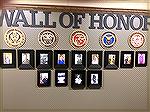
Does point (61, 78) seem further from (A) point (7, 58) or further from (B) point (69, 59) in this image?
(A) point (7, 58)

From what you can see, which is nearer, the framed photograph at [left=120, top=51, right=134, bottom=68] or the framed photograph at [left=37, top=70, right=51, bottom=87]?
the framed photograph at [left=37, top=70, right=51, bottom=87]

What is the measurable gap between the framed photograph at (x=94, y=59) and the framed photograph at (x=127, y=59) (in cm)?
37

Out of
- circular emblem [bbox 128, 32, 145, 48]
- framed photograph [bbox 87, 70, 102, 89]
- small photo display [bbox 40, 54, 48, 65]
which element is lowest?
framed photograph [bbox 87, 70, 102, 89]

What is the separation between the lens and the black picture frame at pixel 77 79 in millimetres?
3465

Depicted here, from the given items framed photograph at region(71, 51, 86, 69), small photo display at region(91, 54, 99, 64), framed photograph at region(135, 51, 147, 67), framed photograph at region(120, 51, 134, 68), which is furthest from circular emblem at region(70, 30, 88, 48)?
framed photograph at region(135, 51, 147, 67)

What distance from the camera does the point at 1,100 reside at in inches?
132

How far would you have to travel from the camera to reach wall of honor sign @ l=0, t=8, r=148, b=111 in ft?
11.0

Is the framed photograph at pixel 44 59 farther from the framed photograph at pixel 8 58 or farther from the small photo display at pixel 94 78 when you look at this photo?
the small photo display at pixel 94 78

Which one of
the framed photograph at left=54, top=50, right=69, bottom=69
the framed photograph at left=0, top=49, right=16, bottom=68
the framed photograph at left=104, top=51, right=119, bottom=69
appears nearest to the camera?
the framed photograph at left=0, top=49, right=16, bottom=68

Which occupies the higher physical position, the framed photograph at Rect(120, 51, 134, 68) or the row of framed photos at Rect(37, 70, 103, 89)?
the framed photograph at Rect(120, 51, 134, 68)

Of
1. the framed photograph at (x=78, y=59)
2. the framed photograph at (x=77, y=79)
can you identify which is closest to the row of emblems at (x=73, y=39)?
the framed photograph at (x=78, y=59)

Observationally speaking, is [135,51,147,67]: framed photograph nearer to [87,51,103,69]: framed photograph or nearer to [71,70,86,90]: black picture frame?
[87,51,103,69]: framed photograph

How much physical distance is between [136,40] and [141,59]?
32 cm

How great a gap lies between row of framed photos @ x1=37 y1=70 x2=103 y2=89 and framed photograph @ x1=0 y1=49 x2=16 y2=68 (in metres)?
0.41
